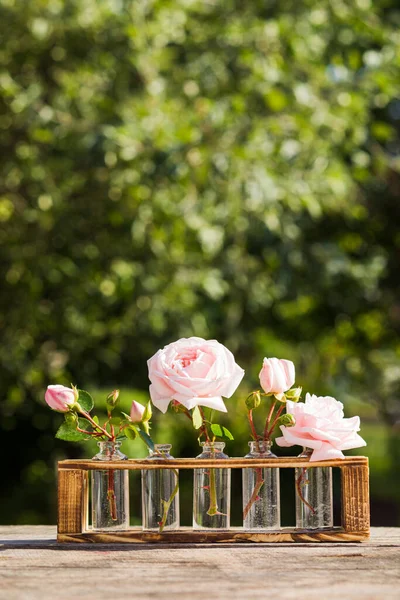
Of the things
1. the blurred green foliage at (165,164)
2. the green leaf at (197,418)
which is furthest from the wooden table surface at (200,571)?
the blurred green foliage at (165,164)

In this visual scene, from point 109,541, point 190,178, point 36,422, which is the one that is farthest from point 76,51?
point 109,541

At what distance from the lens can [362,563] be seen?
2.10 metres

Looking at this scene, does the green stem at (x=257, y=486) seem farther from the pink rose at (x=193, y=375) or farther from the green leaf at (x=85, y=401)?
the green leaf at (x=85, y=401)

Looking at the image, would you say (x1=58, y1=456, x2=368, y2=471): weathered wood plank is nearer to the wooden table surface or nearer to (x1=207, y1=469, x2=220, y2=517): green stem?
(x1=207, y1=469, x2=220, y2=517): green stem

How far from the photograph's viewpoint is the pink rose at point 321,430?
7.63 ft

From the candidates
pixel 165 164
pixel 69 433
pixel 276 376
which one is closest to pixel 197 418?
pixel 276 376

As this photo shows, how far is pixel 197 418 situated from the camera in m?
2.32

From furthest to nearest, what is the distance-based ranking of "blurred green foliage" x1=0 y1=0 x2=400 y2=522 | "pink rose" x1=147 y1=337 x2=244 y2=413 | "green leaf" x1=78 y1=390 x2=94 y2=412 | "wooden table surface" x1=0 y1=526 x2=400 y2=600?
"blurred green foliage" x1=0 y1=0 x2=400 y2=522 → "green leaf" x1=78 y1=390 x2=94 y2=412 → "pink rose" x1=147 y1=337 x2=244 y2=413 → "wooden table surface" x1=0 y1=526 x2=400 y2=600

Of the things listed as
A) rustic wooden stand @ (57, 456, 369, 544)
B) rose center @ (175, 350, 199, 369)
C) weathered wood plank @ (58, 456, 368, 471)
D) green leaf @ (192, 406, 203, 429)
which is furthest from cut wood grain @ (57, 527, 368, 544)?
rose center @ (175, 350, 199, 369)

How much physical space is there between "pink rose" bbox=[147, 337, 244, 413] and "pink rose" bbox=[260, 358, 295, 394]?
2.8 inches

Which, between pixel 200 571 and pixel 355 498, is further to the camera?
pixel 355 498

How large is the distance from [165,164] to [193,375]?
11.5 ft

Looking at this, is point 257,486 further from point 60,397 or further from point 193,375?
point 60,397

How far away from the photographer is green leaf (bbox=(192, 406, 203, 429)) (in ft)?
7.57
